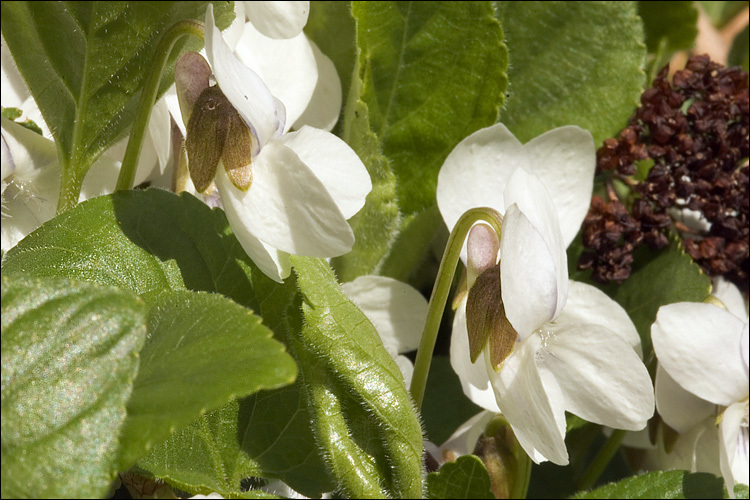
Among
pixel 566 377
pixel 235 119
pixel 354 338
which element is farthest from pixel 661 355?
pixel 235 119

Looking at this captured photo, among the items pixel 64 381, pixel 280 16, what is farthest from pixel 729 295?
pixel 64 381

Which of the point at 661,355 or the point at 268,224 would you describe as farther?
the point at 661,355

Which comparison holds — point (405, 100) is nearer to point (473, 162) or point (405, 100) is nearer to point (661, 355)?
point (473, 162)

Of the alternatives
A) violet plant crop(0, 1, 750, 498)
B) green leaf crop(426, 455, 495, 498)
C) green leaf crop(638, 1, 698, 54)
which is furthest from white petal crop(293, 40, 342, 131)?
green leaf crop(638, 1, 698, 54)

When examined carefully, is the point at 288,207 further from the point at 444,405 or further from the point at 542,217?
the point at 444,405

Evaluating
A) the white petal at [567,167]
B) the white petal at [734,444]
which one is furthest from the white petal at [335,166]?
the white petal at [734,444]

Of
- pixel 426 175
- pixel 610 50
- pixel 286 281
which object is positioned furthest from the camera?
pixel 610 50

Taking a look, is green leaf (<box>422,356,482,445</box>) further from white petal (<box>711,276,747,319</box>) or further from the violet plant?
white petal (<box>711,276,747,319</box>)

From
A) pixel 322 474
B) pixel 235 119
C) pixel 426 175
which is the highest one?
pixel 235 119
